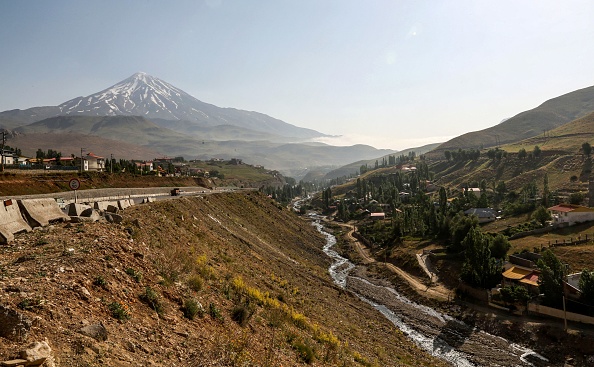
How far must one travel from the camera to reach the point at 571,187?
373ft

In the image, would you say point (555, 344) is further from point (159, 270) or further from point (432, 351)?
point (159, 270)

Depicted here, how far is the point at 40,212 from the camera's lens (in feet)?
67.2

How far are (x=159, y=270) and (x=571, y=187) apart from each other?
13573 centimetres

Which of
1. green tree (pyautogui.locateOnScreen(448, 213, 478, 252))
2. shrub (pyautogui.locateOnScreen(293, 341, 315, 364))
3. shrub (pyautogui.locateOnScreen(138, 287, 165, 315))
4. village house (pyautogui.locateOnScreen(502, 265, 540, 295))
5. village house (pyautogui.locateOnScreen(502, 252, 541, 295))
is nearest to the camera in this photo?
shrub (pyautogui.locateOnScreen(138, 287, 165, 315))

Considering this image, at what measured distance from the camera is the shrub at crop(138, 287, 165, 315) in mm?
13102

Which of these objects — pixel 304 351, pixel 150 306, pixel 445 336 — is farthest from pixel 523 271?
pixel 150 306

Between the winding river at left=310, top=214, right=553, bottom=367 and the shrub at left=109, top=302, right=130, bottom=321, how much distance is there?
1259 inches

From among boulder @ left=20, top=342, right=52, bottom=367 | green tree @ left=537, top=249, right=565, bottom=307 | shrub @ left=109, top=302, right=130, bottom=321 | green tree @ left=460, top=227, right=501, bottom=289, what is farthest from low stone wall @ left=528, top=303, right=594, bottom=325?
boulder @ left=20, top=342, right=52, bottom=367

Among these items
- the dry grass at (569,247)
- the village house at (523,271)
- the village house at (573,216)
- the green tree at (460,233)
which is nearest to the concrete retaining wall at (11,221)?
the village house at (523,271)

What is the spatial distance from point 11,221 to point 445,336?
40.8 m

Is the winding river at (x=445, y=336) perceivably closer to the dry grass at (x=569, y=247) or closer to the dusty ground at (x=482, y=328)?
the dusty ground at (x=482, y=328)

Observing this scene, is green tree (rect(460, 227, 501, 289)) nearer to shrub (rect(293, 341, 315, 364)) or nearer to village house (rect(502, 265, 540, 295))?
village house (rect(502, 265, 540, 295))

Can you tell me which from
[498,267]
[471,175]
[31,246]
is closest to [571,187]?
[471,175]

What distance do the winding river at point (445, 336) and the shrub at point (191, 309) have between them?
93.6 feet
